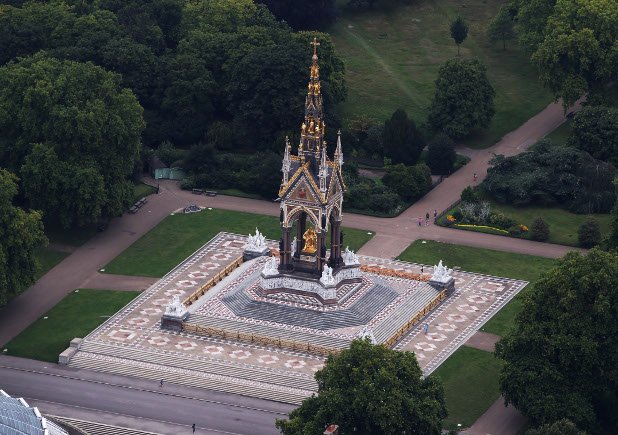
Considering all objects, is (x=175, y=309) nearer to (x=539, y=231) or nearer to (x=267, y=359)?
(x=267, y=359)

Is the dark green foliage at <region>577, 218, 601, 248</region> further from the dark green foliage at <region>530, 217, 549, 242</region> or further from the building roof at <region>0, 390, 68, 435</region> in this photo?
the building roof at <region>0, 390, 68, 435</region>

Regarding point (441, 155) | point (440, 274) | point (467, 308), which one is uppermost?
point (441, 155)

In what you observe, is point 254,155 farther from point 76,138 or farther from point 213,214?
point 76,138

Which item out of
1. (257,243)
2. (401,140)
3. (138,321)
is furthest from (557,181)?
(138,321)

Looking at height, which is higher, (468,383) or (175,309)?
(175,309)

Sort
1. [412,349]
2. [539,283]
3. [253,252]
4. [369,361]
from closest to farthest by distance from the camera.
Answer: [369,361] < [539,283] < [412,349] < [253,252]

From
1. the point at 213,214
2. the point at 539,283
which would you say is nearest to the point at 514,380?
the point at 539,283
